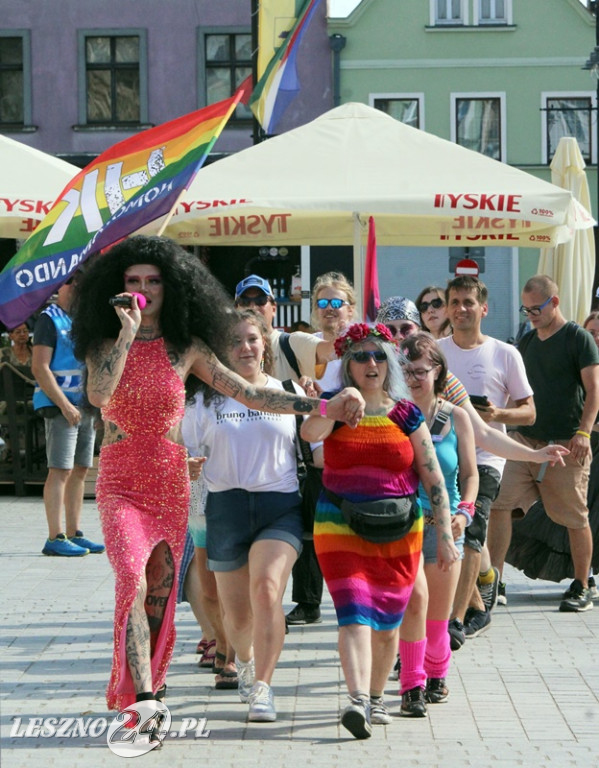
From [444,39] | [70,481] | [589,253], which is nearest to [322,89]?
[444,39]

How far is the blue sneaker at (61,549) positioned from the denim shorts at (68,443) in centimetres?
54

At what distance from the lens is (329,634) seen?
7965mm

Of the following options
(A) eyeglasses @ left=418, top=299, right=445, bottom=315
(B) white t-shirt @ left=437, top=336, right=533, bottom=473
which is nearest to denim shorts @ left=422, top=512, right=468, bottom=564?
(B) white t-shirt @ left=437, top=336, right=533, bottom=473

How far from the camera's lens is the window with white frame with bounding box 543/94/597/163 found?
31.8 metres

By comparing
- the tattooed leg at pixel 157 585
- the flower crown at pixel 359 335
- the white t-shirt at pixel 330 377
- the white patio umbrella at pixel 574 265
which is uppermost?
the white patio umbrella at pixel 574 265

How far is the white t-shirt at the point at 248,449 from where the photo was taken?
6.26 meters

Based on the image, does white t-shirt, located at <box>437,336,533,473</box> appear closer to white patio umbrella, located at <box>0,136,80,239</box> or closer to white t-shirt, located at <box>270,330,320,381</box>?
white t-shirt, located at <box>270,330,320,381</box>

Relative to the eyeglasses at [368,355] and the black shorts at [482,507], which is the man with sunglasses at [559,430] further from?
the eyeglasses at [368,355]

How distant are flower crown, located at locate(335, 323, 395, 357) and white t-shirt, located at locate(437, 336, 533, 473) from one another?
6.84 ft

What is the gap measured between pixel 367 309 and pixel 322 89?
22083 millimetres

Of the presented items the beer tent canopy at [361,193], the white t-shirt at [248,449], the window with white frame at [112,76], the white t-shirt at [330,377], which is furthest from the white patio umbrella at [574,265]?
the window with white frame at [112,76]

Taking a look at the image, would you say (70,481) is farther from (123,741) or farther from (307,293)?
(307,293)

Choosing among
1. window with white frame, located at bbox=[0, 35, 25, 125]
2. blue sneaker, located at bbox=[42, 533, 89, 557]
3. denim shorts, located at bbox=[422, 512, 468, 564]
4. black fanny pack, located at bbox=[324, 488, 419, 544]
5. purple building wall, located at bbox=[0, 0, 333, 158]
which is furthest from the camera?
window with white frame, located at bbox=[0, 35, 25, 125]

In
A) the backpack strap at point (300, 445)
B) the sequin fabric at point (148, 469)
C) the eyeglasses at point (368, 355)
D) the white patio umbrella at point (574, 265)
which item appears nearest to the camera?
the sequin fabric at point (148, 469)
